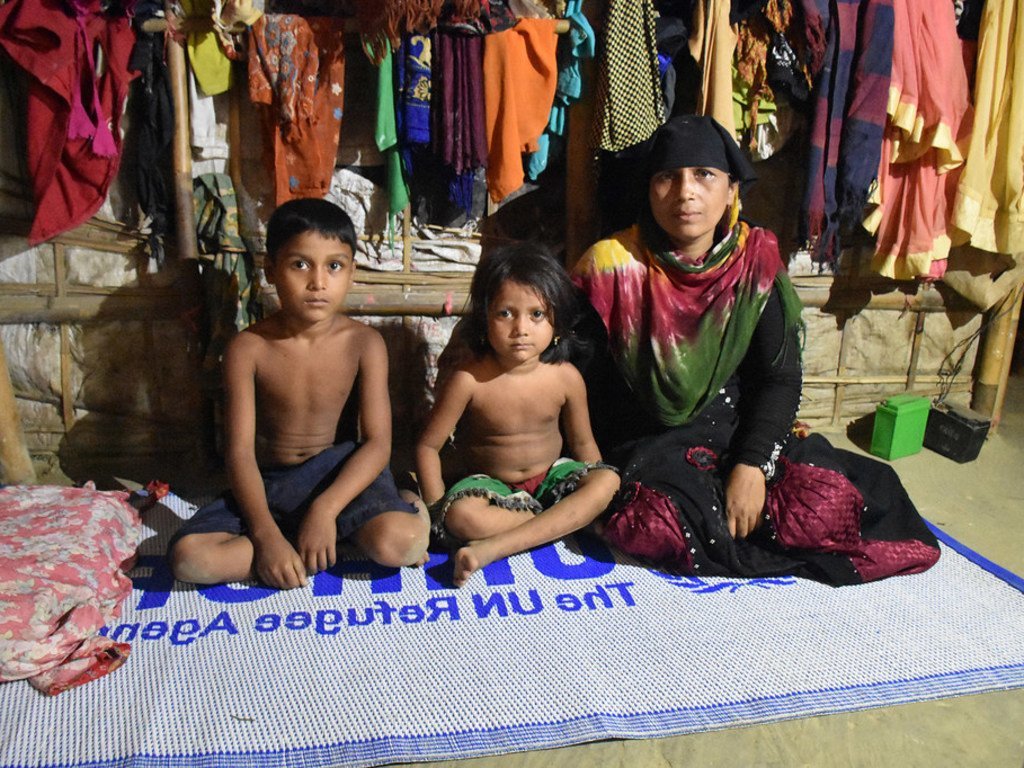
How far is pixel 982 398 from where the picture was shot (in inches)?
147

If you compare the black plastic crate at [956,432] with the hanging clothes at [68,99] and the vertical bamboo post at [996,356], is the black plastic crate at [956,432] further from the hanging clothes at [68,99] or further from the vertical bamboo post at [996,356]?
the hanging clothes at [68,99]

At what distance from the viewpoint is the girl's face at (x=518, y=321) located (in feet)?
7.73

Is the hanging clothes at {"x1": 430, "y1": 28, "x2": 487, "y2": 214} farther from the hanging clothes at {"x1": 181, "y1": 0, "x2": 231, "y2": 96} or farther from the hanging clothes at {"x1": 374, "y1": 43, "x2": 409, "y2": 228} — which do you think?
the hanging clothes at {"x1": 181, "y1": 0, "x2": 231, "y2": 96}

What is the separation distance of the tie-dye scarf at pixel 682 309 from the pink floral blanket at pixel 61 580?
1.71m

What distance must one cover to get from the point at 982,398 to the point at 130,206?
398cm

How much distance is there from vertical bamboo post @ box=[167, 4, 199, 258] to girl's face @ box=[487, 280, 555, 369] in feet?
4.40

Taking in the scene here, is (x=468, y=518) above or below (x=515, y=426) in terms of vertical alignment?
below

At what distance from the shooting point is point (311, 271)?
2.25 metres

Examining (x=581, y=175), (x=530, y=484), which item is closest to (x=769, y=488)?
(x=530, y=484)

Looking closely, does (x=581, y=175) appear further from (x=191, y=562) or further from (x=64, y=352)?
(x=64, y=352)

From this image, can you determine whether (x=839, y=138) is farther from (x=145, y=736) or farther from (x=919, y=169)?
(x=145, y=736)

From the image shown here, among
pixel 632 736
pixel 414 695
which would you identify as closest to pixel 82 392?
pixel 414 695

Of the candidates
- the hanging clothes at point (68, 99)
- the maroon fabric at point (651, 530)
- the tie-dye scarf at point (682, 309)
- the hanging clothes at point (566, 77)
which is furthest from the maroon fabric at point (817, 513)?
the hanging clothes at point (68, 99)

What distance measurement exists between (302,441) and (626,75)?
182 cm
